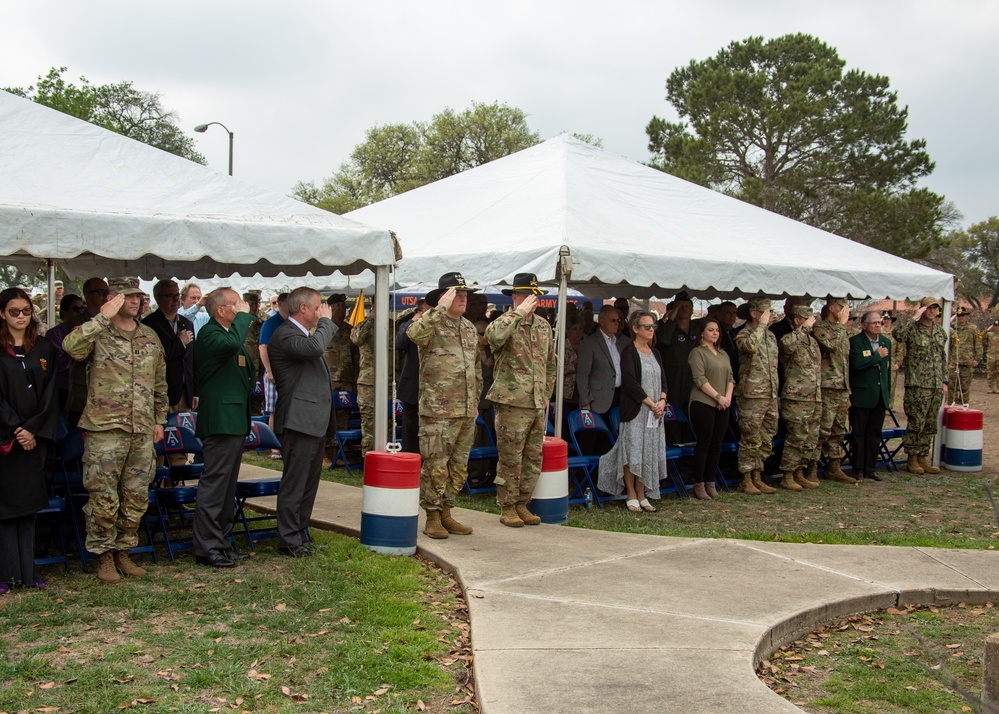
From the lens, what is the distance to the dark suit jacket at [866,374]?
36.5 ft

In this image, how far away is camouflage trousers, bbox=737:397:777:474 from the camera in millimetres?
10031

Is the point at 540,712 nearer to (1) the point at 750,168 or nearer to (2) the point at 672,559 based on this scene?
(2) the point at 672,559

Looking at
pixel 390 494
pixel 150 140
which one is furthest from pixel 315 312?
pixel 150 140

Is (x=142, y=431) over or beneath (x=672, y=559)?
over

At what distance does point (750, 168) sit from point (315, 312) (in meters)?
31.3

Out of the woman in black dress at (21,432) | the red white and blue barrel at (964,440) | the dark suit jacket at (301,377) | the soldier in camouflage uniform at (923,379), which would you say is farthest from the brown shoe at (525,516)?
the red white and blue barrel at (964,440)

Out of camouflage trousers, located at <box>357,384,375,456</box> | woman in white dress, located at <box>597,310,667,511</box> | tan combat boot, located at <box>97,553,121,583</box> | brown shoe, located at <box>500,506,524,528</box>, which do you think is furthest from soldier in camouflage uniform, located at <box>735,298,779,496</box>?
tan combat boot, located at <box>97,553,121,583</box>

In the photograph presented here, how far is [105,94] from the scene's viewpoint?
37750 mm

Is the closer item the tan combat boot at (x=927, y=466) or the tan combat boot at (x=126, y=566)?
the tan combat boot at (x=126, y=566)

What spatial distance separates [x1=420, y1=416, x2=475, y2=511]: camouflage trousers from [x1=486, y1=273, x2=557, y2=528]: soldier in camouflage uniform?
0.48m

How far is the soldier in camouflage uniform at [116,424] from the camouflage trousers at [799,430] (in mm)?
6996

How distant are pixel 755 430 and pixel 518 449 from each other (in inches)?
136

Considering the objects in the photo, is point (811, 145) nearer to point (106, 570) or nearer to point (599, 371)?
point (599, 371)

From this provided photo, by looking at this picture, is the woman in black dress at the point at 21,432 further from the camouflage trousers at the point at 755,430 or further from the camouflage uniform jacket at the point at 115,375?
the camouflage trousers at the point at 755,430
